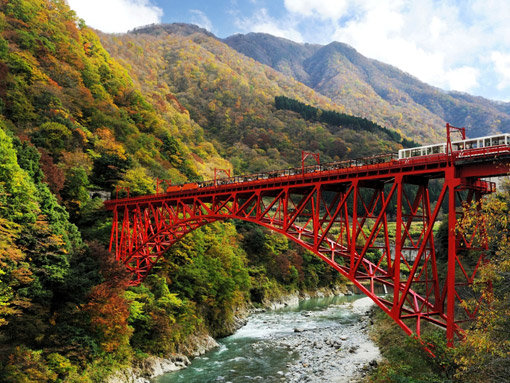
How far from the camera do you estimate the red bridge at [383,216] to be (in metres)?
12.9

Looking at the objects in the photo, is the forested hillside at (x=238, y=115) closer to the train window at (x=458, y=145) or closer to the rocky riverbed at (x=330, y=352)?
the rocky riverbed at (x=330, y=352)

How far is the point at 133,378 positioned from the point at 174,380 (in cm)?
233

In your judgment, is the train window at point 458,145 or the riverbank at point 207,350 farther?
the riverbank at point 207,350

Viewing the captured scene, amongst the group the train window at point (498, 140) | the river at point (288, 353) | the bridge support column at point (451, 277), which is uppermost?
the train window at point (498, 140)

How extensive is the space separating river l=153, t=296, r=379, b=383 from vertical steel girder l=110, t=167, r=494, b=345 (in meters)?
4.60

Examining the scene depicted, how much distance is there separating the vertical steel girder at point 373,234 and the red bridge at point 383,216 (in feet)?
0.16

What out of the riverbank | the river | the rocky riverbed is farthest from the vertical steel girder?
the river

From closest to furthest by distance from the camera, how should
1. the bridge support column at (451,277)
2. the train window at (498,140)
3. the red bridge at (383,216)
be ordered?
the bridge support column at (451,277) < the red bridge at (383,216) < the train window at (498,140)

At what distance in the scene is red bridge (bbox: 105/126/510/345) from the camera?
12.9 metres

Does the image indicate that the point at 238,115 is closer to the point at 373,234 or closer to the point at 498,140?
the point at 373,234

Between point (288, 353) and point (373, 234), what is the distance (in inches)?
546

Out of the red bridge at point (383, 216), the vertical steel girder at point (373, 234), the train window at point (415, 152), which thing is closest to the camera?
the red bridge at point (383, 216)

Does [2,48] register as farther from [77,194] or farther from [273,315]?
[273,315]

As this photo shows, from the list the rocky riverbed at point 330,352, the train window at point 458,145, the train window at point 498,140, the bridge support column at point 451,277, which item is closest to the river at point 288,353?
the rocky riverbed at point 330,352
